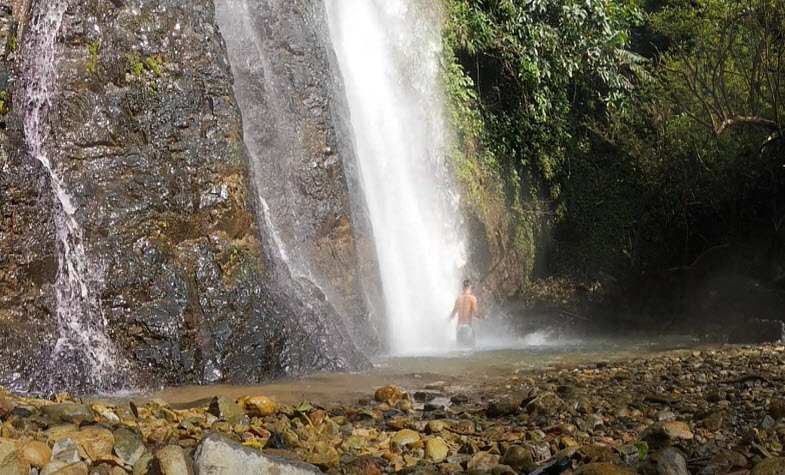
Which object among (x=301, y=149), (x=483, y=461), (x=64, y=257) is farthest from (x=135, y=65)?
(x=483, y=461)

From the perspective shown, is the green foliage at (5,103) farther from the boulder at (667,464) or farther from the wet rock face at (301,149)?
the boulder at (667,464)

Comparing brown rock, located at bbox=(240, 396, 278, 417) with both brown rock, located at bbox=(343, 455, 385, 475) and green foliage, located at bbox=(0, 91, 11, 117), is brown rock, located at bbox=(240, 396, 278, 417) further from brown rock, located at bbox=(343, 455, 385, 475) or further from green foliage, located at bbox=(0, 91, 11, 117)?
green foliage, located at bbox=(0, 91, 11, 117)

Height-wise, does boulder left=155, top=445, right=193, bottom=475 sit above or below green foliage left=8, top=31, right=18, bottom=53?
below

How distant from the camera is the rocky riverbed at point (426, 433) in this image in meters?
3.75

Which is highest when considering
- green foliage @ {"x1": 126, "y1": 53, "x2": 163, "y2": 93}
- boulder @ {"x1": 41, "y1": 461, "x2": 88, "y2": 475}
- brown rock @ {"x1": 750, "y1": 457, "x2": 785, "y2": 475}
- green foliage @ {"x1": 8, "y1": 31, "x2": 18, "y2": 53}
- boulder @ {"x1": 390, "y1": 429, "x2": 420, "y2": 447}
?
green foliage @ {"x1": 8, "y1": 31, "x2": 18, "y2": 53}

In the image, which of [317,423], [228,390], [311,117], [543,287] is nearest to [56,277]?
[228,390]

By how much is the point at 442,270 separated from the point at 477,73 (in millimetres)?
5638

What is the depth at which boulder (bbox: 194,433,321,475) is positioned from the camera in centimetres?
355

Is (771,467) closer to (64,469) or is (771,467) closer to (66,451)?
(64,469)

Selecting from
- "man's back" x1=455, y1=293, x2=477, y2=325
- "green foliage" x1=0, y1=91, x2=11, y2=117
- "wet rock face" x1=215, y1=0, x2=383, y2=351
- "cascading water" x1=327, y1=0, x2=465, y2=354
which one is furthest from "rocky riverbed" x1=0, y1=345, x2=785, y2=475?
"cascading water" x1=327, y1=0, x2=465, y2=354

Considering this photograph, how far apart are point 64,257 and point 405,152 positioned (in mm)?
9068

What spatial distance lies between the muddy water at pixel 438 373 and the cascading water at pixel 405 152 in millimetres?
2511

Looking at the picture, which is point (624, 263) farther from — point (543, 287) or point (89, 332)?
point (89, 332)

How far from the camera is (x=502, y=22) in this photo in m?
18.7
